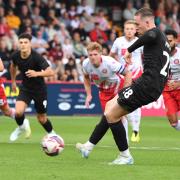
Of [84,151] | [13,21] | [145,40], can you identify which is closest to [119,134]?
[84,151]

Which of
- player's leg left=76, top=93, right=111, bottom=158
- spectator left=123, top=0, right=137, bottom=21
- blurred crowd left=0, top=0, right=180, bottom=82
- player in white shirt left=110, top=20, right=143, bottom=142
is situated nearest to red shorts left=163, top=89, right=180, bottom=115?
player in white shirt left=110, top=20, right=143, bottom=142

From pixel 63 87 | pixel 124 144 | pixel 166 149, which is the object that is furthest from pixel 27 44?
pixel 63 87

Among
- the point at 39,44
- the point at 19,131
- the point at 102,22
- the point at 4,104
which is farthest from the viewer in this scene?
the point at 102,22

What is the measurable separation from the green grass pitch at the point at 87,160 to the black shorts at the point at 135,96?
0.92 m

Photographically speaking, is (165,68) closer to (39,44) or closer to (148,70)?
(148,70)

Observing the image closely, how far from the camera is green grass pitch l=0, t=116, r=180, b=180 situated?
10156 mm

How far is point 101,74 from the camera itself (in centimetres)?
1353

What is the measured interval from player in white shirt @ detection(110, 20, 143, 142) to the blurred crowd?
8.44 meters

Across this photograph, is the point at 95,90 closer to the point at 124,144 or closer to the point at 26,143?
the point at 26,143

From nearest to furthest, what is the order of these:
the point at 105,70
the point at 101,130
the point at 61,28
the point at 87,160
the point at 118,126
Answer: the point at 118,126, the point at 101,130, the point at 87,160, the point at 105,70, the point at 61,28

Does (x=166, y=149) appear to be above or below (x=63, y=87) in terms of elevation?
above

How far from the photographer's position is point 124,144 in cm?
1156

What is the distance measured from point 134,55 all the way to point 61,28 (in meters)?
11.7

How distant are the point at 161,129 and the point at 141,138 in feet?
9.52
